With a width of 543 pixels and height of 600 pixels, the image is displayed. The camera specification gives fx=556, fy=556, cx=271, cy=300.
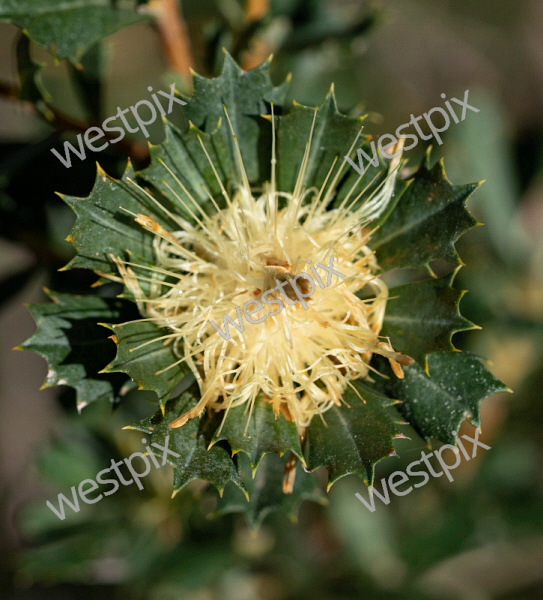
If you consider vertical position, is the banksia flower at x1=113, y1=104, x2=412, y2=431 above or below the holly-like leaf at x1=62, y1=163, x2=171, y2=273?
below

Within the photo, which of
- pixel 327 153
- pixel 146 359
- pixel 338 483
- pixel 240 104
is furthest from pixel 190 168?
pixel 338 483

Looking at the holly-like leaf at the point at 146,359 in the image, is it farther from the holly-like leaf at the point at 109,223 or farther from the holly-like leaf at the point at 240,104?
the holly-like leaf at the point at 240,104

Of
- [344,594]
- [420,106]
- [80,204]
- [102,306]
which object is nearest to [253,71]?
[80,204]

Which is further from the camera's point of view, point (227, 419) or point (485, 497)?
point (485, 497)

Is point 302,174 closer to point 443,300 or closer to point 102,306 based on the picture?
point 443,300

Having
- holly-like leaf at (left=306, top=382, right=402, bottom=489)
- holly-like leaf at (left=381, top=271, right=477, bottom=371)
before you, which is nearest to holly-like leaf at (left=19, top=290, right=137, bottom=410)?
holly-like leaf at (left=306, top=382, right=402, bottom=489)

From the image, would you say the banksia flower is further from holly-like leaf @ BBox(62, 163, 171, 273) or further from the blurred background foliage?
the blurred background foliage
